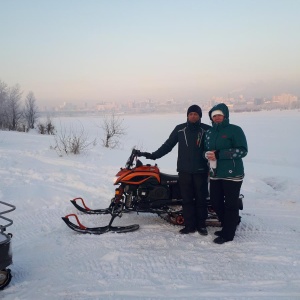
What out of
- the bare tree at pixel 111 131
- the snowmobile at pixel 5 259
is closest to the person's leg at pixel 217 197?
the snowmobile at pixel 5 259

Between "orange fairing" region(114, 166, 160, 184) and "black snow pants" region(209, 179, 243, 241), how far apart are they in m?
0.88

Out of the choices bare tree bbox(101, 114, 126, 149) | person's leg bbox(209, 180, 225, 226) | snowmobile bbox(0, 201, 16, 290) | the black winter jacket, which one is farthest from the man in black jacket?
bare tree bbox(101, 114, 126, 149)

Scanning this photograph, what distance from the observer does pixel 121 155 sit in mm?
10719

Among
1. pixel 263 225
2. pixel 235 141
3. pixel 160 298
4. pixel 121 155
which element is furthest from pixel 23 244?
pixel 121 155

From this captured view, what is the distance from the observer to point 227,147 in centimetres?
418

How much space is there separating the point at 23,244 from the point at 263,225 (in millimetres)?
3400

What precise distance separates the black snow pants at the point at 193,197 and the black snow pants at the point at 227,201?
162 millimetres

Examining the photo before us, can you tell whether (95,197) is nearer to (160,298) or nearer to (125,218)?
(125,218)

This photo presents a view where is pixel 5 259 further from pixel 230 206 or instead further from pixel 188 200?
pixel 230 206

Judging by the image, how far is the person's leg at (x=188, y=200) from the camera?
4.51m

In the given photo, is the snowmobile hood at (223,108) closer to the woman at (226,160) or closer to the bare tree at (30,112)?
the woman at (226,160)

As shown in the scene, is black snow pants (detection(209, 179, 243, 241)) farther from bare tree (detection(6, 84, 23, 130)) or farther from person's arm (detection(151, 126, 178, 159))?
bare tree (detection(6, 84, 23, 130))

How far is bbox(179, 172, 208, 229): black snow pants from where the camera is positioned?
4.50 m

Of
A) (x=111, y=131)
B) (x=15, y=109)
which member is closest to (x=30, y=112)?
(x=15, y=109)
